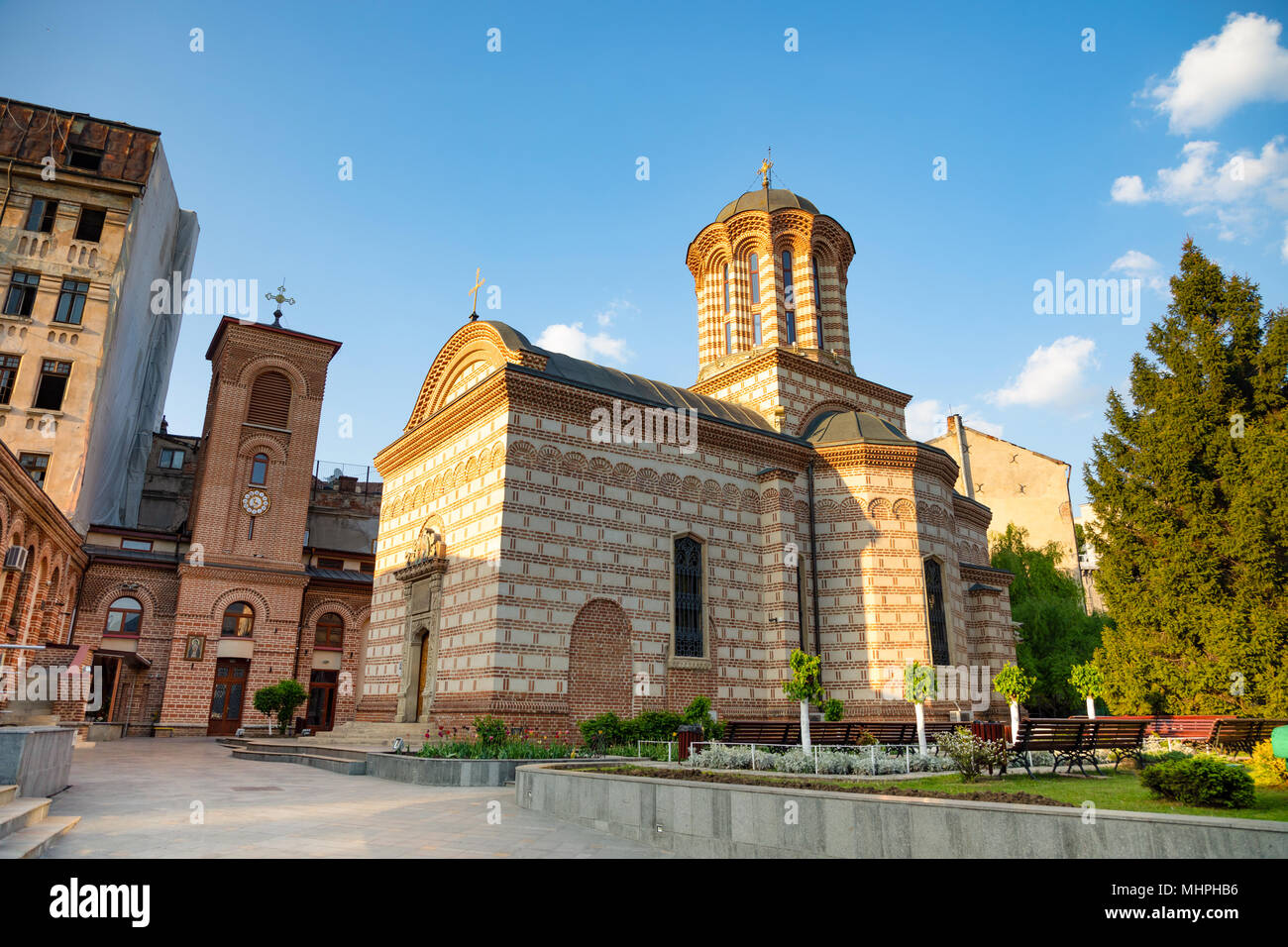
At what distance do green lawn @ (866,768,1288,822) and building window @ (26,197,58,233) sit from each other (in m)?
34.1

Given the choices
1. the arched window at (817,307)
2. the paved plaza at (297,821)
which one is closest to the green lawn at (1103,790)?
the paved plaza at (297,821)

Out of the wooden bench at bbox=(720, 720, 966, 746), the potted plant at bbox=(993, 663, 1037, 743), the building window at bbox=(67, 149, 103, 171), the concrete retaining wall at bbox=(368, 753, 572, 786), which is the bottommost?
the concrete retaining wall at bbox=(368, 753, 572, 786)

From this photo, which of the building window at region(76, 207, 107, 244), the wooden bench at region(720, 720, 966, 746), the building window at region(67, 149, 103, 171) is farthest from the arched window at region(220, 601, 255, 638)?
the wooden bench at region(720, 720, 966, 746)

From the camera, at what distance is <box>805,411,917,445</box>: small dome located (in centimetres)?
2131

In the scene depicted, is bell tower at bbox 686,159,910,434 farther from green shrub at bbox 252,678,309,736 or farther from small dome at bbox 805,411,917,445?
green shrub at bbox 252,678,309,736

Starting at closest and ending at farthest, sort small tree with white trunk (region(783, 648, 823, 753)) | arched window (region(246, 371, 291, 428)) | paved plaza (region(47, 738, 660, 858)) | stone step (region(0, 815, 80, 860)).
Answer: stone step (region(0, 815, 80, 860)) < paved plaza (region(47, 738, 660, 858)) < small tree with white trunk (region(783, 648, 823, 753)) < arched window (region(246, 371, 291, 428))

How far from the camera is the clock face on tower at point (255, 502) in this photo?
3045 centimetres

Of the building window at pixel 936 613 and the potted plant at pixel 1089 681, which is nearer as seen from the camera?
the potted plant at pixel 1089 681

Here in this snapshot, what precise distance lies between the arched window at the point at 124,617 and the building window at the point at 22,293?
35.5 ft

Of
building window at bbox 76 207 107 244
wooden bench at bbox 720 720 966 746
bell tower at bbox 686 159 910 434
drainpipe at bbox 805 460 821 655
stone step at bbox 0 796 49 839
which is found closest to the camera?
stone step at bbox 0 796 49 839

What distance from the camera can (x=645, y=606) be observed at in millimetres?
17906

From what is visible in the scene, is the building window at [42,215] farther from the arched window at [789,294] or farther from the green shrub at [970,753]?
the green shrub at [970,753]

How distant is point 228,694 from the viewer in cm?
2866
